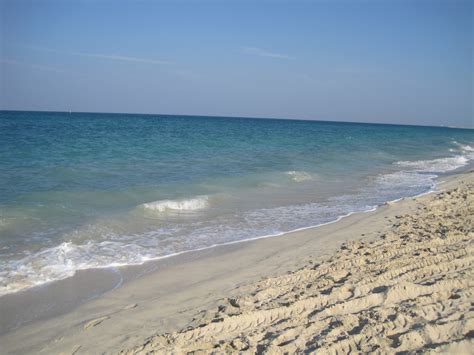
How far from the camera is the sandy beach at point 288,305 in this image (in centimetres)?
366

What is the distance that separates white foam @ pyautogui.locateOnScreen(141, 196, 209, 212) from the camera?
10008 mm

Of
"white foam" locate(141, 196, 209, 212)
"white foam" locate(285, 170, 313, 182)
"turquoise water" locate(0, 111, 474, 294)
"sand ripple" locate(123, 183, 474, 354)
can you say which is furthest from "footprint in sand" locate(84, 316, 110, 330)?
"white foam" locate(285, 170, 313, 182)

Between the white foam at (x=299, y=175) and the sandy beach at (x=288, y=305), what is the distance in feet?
26.2

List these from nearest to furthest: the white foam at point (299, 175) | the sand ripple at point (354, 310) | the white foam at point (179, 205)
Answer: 1. the sand ripple at point (354, 310)
2. the white foam at point (179, 205)
3. the white foam at point (299, 175)

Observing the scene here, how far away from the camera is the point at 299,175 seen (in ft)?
51.2

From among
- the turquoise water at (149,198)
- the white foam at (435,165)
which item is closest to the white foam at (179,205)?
the turquoise water at (149,198)

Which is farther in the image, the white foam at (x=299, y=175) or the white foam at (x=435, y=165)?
the white foam at (x=435, y=165)

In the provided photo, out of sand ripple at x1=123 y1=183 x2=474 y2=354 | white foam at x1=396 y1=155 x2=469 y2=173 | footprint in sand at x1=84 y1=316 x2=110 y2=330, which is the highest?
white foam at x1=396 y1=155 x2=469 y2=173

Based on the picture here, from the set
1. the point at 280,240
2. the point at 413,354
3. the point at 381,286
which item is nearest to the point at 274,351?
the point at 413,354

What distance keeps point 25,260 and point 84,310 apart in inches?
80.4

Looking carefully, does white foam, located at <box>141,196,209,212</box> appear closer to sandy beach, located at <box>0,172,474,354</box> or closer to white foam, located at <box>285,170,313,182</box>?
sandy beach, located at <box>0,172,474,354</box>

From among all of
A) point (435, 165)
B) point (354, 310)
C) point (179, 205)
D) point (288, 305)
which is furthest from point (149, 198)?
point (435, 165)

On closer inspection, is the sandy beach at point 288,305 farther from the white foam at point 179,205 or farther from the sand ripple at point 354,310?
the white foam at point 179,205

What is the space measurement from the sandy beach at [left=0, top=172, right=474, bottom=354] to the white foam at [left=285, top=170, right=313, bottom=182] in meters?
7.97
